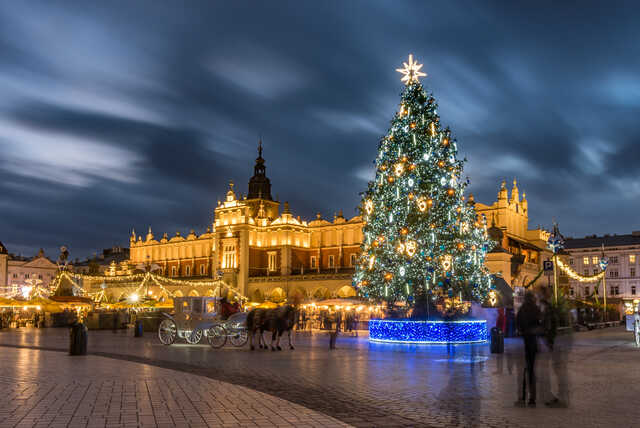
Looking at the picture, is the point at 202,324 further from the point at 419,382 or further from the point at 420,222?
the point at 419,382

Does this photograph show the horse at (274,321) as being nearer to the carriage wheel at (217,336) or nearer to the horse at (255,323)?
the horse at (255,323)

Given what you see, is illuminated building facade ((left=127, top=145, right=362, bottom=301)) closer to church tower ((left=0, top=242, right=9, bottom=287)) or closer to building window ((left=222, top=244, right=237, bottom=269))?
building window ((left=222, top=244, right=237, bottom=269))

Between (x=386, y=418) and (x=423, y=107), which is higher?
(x=423, y=107)

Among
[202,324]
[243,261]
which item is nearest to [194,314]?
[202,324]

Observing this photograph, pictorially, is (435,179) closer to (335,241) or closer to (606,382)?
(606,382)

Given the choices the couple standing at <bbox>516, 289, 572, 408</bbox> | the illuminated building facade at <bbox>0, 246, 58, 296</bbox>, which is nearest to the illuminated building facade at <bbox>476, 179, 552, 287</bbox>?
the couple standing at <bbox>516, 289, 572, 408</bbox>

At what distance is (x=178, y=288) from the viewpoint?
274 ft

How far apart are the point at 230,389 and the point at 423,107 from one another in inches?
746

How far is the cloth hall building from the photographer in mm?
65938

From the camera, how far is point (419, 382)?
12.8 metres

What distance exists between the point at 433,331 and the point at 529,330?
16.0m

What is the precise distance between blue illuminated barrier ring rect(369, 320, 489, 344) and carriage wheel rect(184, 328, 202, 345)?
8.03m

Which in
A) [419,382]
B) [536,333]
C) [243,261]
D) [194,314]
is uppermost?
[243,261]

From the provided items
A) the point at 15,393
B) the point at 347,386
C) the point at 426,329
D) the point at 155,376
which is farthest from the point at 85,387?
the point at 426,329
